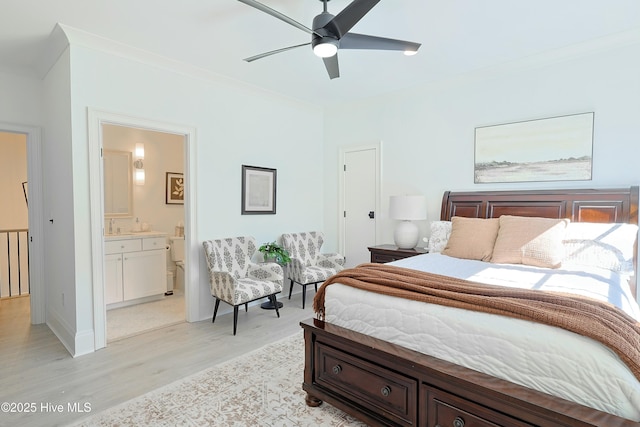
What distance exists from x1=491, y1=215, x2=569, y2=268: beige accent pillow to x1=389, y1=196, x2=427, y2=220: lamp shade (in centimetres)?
104

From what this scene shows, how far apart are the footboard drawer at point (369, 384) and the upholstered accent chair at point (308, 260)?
2039 millimetres

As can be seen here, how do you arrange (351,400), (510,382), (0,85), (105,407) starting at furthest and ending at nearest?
(0,85), (105,407), (351,400), (510,382)

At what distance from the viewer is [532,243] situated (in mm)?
2875

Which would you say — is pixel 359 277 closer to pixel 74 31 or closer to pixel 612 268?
pixel 612 268

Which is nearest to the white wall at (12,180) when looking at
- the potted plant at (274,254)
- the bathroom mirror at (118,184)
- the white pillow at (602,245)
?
the bathroom mirror at (118,184)

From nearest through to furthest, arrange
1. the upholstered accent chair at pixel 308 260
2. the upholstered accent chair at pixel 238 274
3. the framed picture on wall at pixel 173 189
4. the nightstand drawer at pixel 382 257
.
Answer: the upholstered accent chair at pixel 238 274 → the nightstand drawer at pixel 382 257 → the upholstered accent chair at pixel 308 260 → the framed picture on wall at pixel 173 189

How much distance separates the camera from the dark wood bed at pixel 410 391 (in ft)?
4.49

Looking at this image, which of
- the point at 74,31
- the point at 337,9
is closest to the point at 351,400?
the point at 337,9

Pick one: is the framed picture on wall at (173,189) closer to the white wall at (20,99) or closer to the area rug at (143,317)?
the area rug at (143,317)

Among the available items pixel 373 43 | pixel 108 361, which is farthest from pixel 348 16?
pixel 108 361

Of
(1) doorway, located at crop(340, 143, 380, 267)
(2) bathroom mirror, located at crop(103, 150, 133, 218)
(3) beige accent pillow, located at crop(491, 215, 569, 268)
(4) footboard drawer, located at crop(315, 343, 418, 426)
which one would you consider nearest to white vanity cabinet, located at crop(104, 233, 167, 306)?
(2) bathroom mirror, located at crop(103, 150, 133, 218)

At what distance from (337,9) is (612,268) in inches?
116

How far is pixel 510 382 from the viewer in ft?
4.95

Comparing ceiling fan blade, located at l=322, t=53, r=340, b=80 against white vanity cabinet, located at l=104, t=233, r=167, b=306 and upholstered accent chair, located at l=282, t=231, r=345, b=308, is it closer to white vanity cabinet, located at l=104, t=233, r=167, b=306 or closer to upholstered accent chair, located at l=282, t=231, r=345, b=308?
upholstered accent chair, located at l=282, t=231, r=345, b=308
